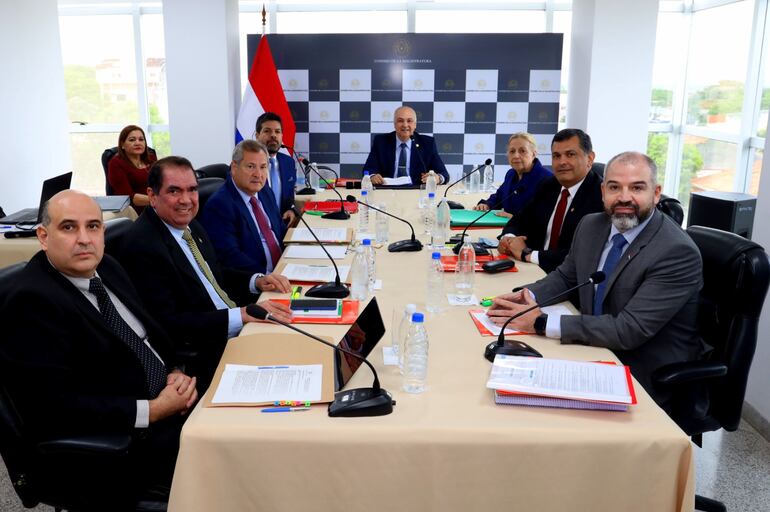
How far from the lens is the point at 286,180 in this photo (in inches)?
202

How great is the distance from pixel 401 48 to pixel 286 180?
2.46 meters

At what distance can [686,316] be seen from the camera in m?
2.27

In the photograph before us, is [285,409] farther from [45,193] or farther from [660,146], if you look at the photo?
[660,146]

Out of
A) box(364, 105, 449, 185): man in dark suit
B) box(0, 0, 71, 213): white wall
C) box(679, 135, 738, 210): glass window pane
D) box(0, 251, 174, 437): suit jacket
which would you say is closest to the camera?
box(0, 251, 174, 437): suit jacket

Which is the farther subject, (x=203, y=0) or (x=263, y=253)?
(x=203, y=0)

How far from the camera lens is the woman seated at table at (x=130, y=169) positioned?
5371 millimetres

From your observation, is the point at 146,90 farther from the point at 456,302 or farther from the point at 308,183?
the point at 456,302

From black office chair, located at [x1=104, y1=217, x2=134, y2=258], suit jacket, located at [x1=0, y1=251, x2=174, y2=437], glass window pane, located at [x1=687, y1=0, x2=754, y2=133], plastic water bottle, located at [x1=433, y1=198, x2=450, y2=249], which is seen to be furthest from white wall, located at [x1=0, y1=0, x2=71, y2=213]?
glass window pane, located at [x1=687, y1=0, x2=754, y2=133]

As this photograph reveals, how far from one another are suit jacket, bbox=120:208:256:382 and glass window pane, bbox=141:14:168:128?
5.38 metres

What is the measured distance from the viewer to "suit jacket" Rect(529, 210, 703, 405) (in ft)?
7.01

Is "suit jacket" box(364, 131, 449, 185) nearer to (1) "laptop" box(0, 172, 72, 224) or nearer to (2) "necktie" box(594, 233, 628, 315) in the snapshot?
(1) "laptop" box(0, 172, 72, 224)

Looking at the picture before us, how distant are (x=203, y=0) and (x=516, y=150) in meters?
3.59

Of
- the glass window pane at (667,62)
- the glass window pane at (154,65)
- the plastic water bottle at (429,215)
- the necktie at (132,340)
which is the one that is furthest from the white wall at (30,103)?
the glass window pane at (667,62)

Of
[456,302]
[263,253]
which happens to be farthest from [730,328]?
[263,253]
